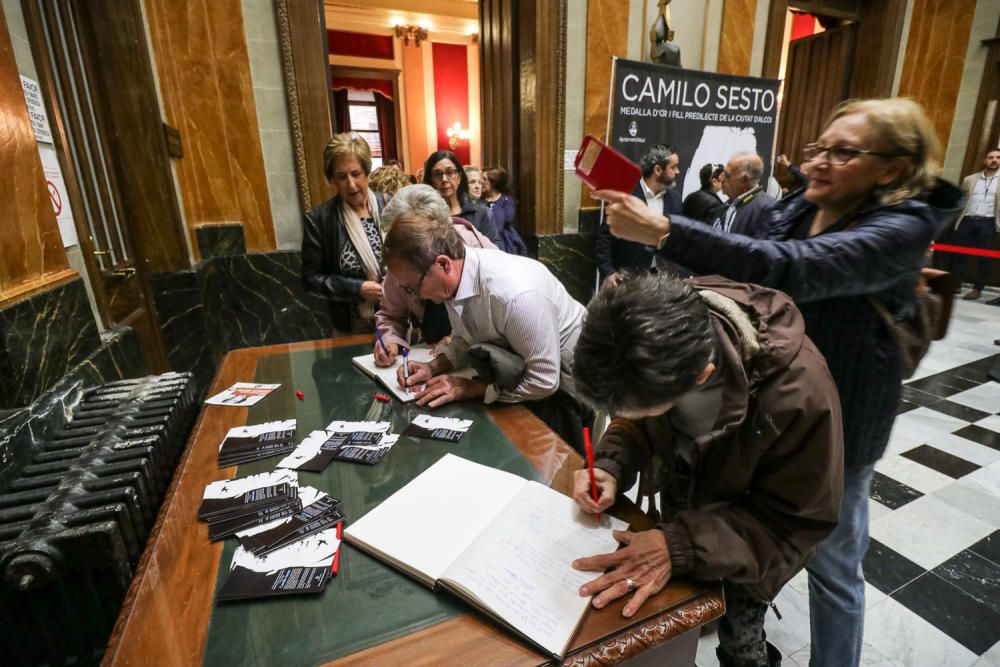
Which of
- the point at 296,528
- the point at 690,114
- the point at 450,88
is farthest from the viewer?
the point at 450,88

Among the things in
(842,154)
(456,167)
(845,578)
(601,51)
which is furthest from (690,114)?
(845,578)

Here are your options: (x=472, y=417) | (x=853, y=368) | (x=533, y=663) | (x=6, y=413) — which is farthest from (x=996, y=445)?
Result: (x=6, y=413)

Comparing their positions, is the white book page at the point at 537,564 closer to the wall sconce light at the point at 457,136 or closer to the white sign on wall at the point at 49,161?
the white sign on wall at the point at 49,161

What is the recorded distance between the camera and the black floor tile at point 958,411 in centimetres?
315

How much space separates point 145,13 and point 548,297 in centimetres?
309

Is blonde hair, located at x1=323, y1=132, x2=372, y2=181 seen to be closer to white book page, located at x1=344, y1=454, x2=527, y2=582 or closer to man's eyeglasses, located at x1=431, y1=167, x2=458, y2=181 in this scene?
man's eyeglasses, located at x1=431, y1=167, x2=458, y2=181

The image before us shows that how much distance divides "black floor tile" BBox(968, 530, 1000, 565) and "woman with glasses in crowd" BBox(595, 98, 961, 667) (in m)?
1.19

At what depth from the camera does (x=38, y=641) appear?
1.03 meters

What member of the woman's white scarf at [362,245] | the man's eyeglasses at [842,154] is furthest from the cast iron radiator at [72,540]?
the man's eyeglasses at [842,154]

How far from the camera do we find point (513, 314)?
60.4 inches

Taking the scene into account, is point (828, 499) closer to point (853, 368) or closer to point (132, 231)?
point (853, 368)

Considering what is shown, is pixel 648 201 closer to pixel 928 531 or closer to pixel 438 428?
pixel 928 531

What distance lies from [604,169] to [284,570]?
104cm

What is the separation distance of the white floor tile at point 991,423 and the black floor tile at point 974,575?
1.51 meters
